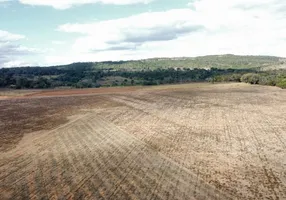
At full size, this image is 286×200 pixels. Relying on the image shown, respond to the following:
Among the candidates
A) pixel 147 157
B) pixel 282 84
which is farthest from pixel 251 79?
pixel 147 157

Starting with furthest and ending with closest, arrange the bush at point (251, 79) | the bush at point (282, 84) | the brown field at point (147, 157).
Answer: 1. the bush at point (251, 79)
2. the bush at point (282, 84)
3. the brown field at point (147, 157)

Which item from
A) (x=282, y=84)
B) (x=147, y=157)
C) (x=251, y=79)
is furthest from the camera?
(x=251, y=79)

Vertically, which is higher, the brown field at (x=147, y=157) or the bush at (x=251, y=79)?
the brown field at (x=147, y=157)

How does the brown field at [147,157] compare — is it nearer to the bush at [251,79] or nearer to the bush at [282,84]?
the bush at [282,84]

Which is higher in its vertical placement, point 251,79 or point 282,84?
point 282,84

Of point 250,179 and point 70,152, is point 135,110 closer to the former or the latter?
point 70,152

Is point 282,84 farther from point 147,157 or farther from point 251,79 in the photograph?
point 147,157

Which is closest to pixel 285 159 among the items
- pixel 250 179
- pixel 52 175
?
pixel 250 179

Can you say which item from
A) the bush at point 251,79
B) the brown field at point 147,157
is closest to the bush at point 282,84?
the bush at point 251,79
